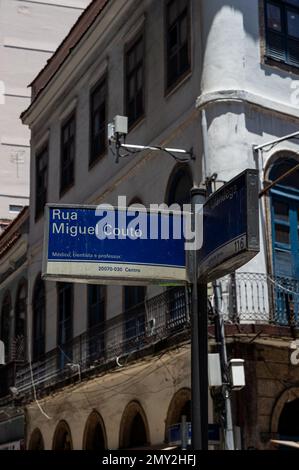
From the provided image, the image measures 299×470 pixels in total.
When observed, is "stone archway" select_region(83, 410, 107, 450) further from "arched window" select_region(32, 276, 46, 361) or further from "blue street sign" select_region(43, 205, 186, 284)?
"blue street sign" select_region(43, 205, 186, 284)

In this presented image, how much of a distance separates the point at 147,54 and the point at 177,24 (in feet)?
4.30

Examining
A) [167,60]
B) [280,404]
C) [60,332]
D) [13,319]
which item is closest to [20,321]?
[13,319]

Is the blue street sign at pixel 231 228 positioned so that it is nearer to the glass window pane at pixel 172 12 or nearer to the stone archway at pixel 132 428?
the stone archway at pixel 132 428

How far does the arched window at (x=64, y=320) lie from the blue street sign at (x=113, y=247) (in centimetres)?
1135

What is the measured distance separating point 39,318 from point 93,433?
554 centimetres

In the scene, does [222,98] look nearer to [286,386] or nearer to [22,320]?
[286,386]

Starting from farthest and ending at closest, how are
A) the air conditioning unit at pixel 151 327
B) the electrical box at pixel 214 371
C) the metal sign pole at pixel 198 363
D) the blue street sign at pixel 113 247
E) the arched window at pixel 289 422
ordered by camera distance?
the air conditioning unit at pixel 151 327 → the arched window at pixel 289 422 → the electrical box at pixel 214 371 → the blue street sign at pixel 113 247 → the metal sign pole at pixel 198 363

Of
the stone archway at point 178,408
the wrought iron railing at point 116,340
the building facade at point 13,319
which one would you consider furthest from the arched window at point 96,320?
the building facade at point 13,319

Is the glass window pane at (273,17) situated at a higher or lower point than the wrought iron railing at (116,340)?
higher

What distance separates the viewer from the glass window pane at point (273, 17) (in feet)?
58.2

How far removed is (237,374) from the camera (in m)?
14.5

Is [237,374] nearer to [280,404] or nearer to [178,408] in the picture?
[280,404]

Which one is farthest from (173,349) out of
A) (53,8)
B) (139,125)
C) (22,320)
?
(53,8)

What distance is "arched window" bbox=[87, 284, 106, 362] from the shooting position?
20097 mm
